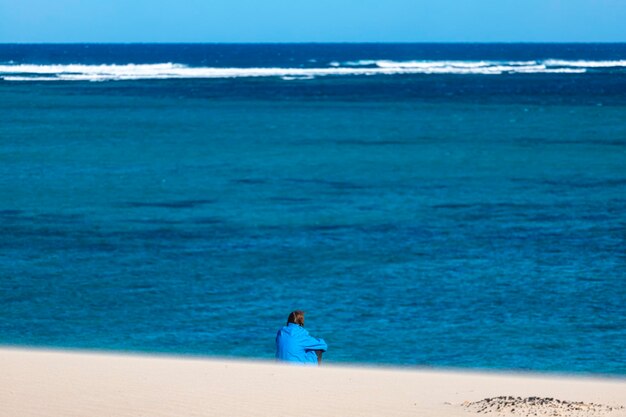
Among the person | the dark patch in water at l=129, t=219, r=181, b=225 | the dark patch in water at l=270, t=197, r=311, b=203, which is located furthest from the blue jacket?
the dark patch in water at l=270, t=197, r=311, b=203

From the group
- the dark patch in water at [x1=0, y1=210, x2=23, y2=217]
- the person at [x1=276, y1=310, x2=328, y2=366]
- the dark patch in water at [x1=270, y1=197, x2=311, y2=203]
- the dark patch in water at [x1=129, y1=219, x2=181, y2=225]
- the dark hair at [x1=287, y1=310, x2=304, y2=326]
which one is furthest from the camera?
the dark patch in water at [x1=270, y1=197, x2=311, y2=203]

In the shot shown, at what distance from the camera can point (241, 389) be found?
9.94 metres

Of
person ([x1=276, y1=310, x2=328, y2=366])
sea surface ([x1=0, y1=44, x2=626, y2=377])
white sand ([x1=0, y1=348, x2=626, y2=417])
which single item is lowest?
white sand ([x1=0, y1=348, x2=626, y2=417])

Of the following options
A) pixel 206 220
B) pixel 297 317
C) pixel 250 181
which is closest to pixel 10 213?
pixel 206 220

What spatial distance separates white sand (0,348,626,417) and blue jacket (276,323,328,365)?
0.57ft

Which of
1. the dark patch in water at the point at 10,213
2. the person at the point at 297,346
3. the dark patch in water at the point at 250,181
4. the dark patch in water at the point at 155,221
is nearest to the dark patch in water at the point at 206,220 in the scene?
the dark patch in water at the point at 155,221

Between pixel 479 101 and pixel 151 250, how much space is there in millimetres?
49452

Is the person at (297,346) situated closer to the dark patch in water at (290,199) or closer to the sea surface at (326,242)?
the sea surface at (326,242)

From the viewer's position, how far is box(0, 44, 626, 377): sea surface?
1564 centimetres

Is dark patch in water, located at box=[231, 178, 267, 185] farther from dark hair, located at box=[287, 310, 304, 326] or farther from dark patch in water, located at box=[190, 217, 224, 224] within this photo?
dark hair, located at box=[287, 310, 304, 326]

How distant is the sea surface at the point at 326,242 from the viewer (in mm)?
15641

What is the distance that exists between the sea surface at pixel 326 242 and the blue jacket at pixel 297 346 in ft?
11.4

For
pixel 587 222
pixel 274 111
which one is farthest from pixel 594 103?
pixel 587 222

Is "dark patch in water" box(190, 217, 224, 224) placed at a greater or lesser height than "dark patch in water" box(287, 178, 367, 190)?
lesser
